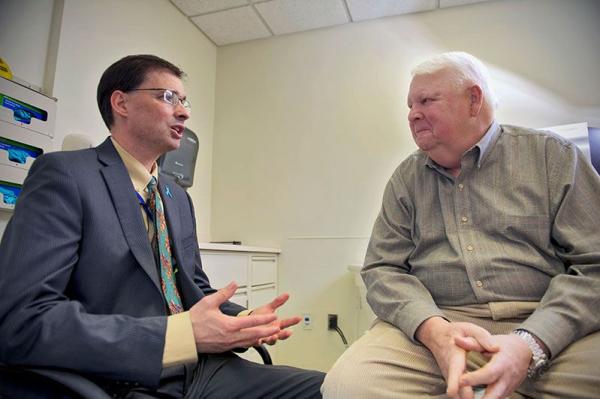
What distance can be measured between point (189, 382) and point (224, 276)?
3.86ft

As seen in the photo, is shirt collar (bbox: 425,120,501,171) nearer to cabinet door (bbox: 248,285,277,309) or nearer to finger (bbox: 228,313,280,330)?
finger (bbox: 228,313,280,330)

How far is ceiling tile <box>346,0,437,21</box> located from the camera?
271cm

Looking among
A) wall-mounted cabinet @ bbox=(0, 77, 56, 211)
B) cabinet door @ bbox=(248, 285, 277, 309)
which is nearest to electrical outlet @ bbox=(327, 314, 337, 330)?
cabinet door @ bbox=(248, 285, 277, 309)

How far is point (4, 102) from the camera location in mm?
1532

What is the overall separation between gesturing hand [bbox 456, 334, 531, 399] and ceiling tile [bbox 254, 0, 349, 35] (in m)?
2.65

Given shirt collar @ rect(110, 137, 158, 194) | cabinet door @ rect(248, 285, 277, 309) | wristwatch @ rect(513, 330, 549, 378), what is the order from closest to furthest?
wristwatch @ rect(513, 330, 549, 378), shirt collar @ rect(110, 137, 158, 194), cabinet door @ rect(248, 285, 277, 309)

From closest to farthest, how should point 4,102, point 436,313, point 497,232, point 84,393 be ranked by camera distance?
1. point 84,393
2. point 436,313
3. point 497,232
4. point 4,102

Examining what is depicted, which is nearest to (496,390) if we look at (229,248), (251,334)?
(251,334)

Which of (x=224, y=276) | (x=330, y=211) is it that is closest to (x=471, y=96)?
(x=224, y=276)

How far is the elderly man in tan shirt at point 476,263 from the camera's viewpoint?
2.40 feet

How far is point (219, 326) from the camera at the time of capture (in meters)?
0.79

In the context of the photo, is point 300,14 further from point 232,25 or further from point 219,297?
point 219,297

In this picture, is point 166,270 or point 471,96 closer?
point 166,270

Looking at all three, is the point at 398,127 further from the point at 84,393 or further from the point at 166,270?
the point at 84,393
